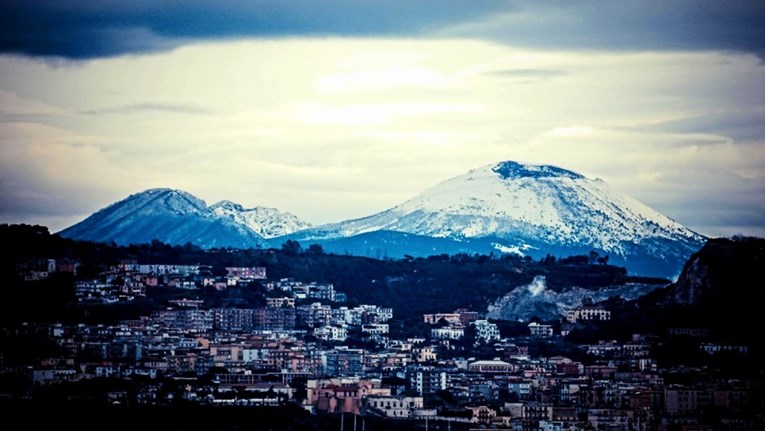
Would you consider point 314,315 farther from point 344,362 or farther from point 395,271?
point 344,362

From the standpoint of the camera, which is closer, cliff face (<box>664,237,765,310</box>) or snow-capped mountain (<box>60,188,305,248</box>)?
cliff face (<box>664,237,765,310</box>)

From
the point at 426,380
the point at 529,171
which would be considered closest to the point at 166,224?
the point at 529,171

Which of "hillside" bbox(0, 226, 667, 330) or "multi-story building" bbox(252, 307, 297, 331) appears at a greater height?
"hillside" bbox(0, 226, 667, 330)

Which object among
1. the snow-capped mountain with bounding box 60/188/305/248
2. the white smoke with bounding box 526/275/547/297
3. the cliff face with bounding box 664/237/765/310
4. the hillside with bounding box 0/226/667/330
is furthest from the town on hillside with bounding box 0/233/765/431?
the snow-capped mountain with bounding box 60/188/305/248

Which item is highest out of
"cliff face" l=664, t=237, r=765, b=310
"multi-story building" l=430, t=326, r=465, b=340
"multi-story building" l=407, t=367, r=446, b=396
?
"cliff face" l=664, t=237, r=765, b=310

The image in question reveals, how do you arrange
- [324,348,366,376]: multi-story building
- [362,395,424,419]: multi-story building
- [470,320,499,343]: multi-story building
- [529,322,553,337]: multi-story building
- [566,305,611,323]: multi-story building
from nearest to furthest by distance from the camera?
[362,395,424,419]: multi-story building, [324,348,366,376]: multi-story building, [470,320,499,343]: multi-story building, [529,322,553,337]: multi-story building, [566,305,611,323]: multi-story building

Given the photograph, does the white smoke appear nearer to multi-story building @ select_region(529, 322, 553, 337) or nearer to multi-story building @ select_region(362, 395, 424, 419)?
multi-story building @ select_region(529, 322, 553, 337)

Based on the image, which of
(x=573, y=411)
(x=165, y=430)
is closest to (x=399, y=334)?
(x=573, y=411)
